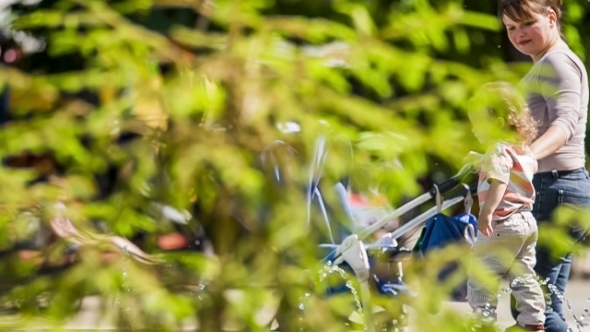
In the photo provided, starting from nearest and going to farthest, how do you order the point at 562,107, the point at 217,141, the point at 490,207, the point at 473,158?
1. the point at 217,141
2. the point at 473,158
3. the point at 562,107
4. the point at 490,207

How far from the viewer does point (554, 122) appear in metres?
3.04

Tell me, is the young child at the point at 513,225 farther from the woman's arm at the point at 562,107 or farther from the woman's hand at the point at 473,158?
the woman's hand at the point at 473,158

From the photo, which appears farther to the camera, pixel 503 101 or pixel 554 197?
pixel 554 197

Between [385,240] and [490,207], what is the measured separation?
74 cm

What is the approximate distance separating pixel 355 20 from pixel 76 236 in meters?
0.74

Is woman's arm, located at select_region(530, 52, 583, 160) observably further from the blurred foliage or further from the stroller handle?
the blurred foliage

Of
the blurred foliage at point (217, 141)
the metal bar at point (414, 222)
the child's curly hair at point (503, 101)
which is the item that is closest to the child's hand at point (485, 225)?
the metal bar at point (414, 222)

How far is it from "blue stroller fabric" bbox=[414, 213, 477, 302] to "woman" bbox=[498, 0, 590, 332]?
0.25 m

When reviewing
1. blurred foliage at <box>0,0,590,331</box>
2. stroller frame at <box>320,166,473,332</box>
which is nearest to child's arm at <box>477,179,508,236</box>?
stroller frame at <box>320,166,473,332</box>

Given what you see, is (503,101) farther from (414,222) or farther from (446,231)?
(414,222)

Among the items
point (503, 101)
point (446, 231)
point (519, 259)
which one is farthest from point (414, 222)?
point (503, 101)

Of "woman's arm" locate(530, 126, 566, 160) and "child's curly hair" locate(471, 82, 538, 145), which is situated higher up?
"child's curly hair" locate(471, 82, 538, 145)

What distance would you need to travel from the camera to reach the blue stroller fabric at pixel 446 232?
9.96 ft

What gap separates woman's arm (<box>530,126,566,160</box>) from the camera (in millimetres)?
3064
